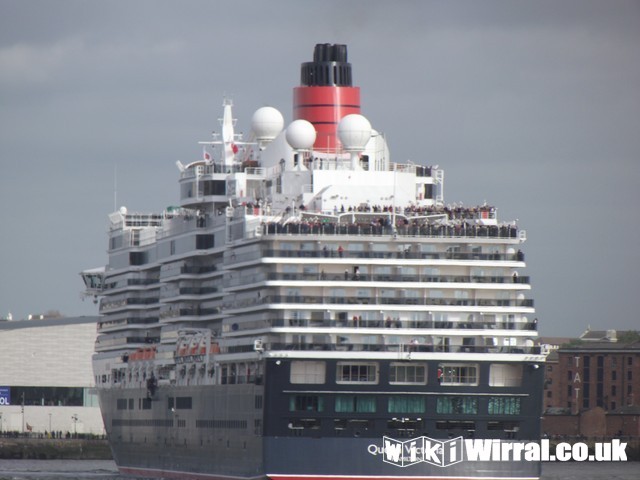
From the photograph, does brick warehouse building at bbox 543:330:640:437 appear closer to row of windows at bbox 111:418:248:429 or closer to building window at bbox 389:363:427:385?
row of windows at bbox 111:418:248:429

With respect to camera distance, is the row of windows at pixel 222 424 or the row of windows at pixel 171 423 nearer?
the row of windows at pixel 222 424

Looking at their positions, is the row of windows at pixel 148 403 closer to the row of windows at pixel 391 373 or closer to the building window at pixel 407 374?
the row of windows at pixel 391 373

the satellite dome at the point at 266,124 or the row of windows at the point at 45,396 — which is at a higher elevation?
the satellite dome at the point at 266,124

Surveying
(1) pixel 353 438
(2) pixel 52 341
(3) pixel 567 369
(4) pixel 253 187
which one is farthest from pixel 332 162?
(3) pixel 567 369

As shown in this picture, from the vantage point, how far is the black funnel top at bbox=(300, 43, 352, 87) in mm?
104688

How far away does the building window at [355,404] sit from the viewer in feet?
279

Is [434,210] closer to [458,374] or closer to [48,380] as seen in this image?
[458,374]

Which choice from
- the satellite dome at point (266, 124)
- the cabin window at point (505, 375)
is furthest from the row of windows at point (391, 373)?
the satellite dome at point (266, 124)

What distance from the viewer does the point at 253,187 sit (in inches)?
3974

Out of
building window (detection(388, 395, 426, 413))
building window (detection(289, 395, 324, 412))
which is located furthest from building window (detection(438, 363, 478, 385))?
building window (detection(289, 395, 324, 412))

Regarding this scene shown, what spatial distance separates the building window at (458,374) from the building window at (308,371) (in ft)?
16.7

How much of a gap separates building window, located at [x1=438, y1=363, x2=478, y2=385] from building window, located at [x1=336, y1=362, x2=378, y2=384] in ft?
9.62

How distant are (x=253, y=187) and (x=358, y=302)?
Answer: 15444 mm

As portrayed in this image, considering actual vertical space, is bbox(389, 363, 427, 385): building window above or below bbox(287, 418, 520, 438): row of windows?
above
